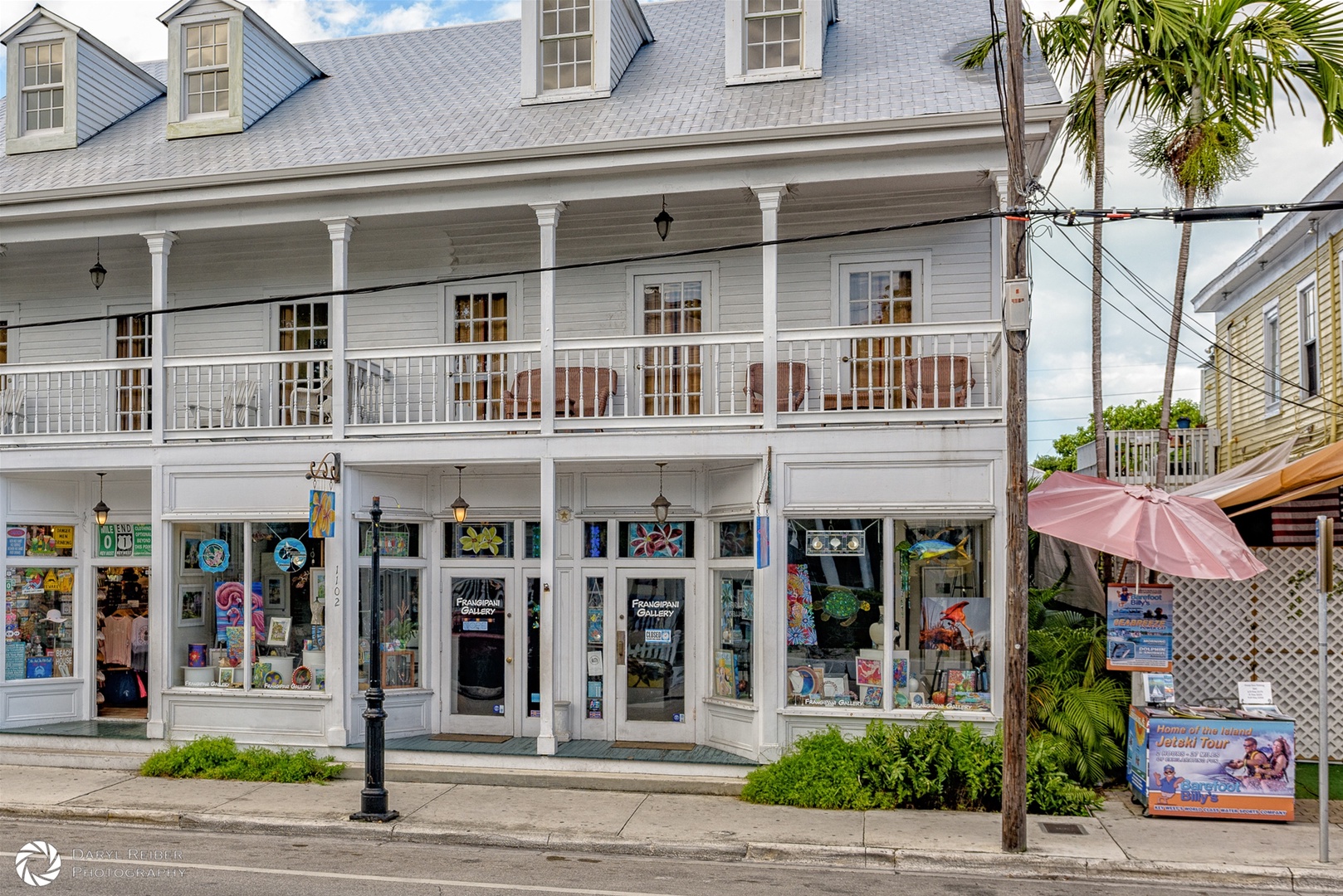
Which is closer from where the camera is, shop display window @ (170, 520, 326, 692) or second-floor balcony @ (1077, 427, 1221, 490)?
shop display window @ (170, 520, 326, 692)

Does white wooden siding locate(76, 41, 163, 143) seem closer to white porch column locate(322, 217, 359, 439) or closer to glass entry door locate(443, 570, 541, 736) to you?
white porch column locate(322, 217, 359, 439)

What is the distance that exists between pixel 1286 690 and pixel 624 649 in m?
7.26

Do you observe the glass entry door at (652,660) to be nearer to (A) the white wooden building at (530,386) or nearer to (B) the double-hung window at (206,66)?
(A) the white wooden building at (530,386)

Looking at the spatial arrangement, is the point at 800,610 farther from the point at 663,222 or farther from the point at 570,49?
the point at 570,49

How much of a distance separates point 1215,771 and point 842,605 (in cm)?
380

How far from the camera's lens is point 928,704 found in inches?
481

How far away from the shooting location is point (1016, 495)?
32.0ft

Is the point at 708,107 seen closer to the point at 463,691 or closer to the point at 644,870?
the point at 463,691

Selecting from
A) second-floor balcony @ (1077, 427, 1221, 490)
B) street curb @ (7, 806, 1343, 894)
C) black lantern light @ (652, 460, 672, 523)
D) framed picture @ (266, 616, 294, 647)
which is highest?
second-floor balcony @ (1077, 427, 1221, 490)

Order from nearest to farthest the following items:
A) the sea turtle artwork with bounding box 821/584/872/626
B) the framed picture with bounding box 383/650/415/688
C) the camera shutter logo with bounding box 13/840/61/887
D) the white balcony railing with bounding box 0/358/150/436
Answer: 1. the camera shutter logo with bounding box 13/840/61/887
2. the sea turtle artwork with bounding box 821/584/872/626
3. the framed picture with bounding box 383/650/415/688
4. the white balcony railing with bounding box 0/358/150/436

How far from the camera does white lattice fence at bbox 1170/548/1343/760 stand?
12.8 m

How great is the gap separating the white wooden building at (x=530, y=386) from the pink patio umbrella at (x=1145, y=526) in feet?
2.41

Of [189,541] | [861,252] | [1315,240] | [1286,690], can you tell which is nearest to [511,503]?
[189,541]

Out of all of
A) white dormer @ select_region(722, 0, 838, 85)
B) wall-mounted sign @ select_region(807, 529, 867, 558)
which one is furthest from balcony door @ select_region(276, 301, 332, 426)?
wall-mounted sign @ select_region(807, 529, 867, 558)
